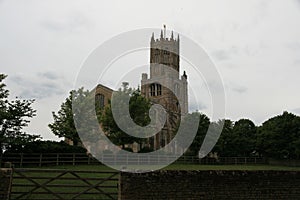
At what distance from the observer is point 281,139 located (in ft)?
157

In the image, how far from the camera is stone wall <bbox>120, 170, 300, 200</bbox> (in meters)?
11.7

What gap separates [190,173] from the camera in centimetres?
1251

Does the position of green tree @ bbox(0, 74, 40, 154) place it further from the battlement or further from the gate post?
the battlement

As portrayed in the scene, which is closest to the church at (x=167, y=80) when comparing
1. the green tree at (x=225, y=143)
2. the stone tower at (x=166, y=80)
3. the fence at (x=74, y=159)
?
the stone tower at (x=166, y=80)

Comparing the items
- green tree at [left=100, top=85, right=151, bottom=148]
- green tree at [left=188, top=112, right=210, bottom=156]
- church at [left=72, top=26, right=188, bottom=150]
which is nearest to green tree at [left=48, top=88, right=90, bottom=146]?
green tree at [left=100, top=85, right=151, bottom=148]

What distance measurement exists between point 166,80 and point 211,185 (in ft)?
222

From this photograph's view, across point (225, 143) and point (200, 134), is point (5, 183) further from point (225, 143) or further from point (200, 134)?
point (225, 143)

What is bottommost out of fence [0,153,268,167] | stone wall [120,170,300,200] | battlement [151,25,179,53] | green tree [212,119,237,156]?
stone wall [120,170,300,200]

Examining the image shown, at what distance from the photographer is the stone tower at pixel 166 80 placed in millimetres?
75562

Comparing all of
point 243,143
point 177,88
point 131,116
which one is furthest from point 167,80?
point 131,116

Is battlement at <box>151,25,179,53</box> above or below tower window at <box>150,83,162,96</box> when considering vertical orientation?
above

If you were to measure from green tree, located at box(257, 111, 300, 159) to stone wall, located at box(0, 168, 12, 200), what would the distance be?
41201mm

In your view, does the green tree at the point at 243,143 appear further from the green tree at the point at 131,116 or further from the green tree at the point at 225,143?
the green tree at the point at 131,116

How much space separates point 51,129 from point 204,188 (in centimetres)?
2560
